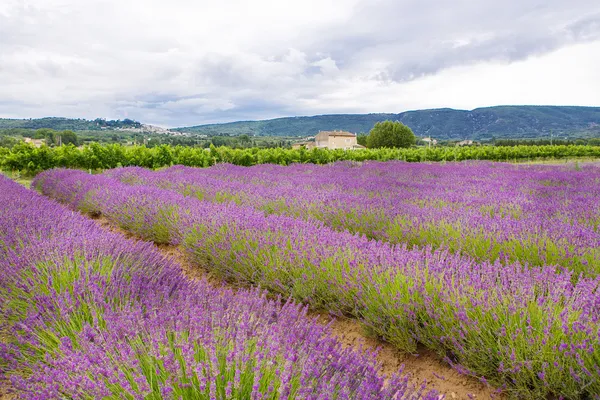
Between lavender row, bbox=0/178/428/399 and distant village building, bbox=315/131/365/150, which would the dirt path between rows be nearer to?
lavender row, bbox=0/178/428/399

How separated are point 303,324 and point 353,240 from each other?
1494 millimetres

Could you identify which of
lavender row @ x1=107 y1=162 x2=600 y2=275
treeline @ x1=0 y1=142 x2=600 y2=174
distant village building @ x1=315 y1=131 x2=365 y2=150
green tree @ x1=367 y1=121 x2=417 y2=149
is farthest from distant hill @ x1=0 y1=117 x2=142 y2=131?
lavender row @ x1=107 y1=162 x2=600 y2=275

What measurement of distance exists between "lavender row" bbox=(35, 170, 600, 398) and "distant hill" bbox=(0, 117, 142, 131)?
99471 mm

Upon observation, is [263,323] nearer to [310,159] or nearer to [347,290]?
[347,290]

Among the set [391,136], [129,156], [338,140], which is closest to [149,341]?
[129,156]

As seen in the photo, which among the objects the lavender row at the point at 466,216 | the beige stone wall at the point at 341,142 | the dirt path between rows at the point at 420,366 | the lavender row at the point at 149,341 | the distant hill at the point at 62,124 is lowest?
the beige stone wall at the point at 341,142

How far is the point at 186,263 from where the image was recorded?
426cm

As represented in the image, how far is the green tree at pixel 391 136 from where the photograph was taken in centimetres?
7000

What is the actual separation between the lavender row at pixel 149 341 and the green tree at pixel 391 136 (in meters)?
69.5

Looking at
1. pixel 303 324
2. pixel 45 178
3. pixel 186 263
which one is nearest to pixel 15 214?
pixel 186 263

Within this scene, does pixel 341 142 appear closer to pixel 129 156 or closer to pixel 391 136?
pixel 391 136

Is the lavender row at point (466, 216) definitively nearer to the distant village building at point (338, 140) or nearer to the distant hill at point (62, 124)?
the distant village building at point (338, 140)

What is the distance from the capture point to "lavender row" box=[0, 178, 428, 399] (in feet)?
3.95

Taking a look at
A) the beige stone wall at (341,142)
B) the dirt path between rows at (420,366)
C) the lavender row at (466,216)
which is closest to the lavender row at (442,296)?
the dirt path between rows at (420,366)
